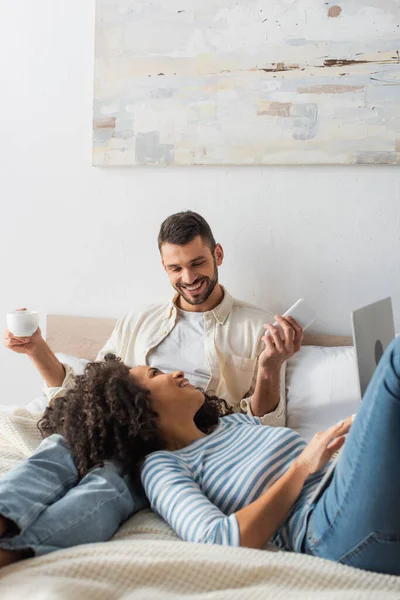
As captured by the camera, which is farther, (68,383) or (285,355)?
(68,383)

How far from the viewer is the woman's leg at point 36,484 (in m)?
1.19

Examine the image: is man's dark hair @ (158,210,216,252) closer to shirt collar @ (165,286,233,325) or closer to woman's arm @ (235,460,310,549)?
shirt collar @ (165,286,233,325)

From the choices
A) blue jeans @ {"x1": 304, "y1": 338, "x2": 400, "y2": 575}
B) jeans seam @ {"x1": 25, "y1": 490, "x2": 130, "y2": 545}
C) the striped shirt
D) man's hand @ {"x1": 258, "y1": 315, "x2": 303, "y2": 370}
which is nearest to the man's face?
man's hand @ {"x1": 258, "y1": 315, "x2": 303, "y2": 370}

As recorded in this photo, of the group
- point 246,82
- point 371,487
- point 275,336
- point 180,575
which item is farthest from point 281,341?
point 246,82

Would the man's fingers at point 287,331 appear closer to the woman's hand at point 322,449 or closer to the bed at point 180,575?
the woman's hand at point 322,449

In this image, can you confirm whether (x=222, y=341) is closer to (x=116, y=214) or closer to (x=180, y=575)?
(x=116, y=214)

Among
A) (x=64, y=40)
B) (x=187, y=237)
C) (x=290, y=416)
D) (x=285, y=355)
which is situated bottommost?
(x=290, y=416)

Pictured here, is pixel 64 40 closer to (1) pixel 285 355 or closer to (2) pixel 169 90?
(2) pixel 169 90

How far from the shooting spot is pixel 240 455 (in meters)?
1.42

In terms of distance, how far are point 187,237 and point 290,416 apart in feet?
2.10

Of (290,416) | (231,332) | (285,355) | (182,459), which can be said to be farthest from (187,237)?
(182,459)

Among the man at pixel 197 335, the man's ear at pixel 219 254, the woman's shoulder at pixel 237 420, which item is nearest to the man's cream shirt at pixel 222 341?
the man at pixel 197 335

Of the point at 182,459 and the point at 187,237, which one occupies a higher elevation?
the point at 187,237

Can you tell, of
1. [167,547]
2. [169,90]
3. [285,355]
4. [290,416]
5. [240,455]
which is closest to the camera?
[167,547]
